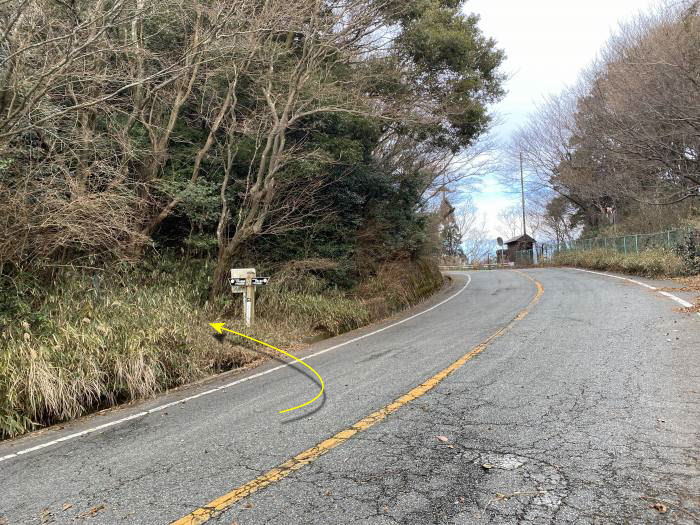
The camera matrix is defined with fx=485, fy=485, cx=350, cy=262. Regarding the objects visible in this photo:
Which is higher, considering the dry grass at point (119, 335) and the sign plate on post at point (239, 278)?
the sign plate on post at point (239, 278)

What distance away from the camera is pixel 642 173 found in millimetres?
24500

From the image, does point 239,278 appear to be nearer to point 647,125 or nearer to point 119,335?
point 119,335

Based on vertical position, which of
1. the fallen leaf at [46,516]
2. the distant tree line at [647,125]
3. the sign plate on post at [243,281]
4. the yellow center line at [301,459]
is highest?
the distant tree line at [647,125]

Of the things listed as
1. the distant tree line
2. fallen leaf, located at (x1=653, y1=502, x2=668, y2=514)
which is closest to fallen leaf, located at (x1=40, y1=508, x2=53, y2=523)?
fallen leaf, located at (x1=653, y1=502, x2=668, y2=514)

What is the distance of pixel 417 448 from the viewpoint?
3.95 metres

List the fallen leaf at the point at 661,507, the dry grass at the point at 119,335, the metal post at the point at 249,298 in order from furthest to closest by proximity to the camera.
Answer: the metal post at the point at 249,298, the dry grass at the point at 119,335, the fallen leaf at the point at 661,507

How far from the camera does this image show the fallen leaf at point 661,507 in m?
2.84

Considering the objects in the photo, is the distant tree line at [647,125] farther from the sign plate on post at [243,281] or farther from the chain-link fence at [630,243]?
the sign plate on post at [243,281]

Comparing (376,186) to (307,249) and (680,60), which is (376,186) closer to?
(307,249)

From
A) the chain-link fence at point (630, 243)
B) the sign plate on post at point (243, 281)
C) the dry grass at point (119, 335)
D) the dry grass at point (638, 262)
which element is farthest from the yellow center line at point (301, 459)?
the chain-link fence at point (630, 243)

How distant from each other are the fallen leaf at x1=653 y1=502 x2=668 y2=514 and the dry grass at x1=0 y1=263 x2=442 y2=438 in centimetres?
598

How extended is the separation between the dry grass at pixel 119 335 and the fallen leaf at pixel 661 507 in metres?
5.98

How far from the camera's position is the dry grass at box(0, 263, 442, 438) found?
19.4 ft

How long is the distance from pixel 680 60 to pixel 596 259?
1260cm
